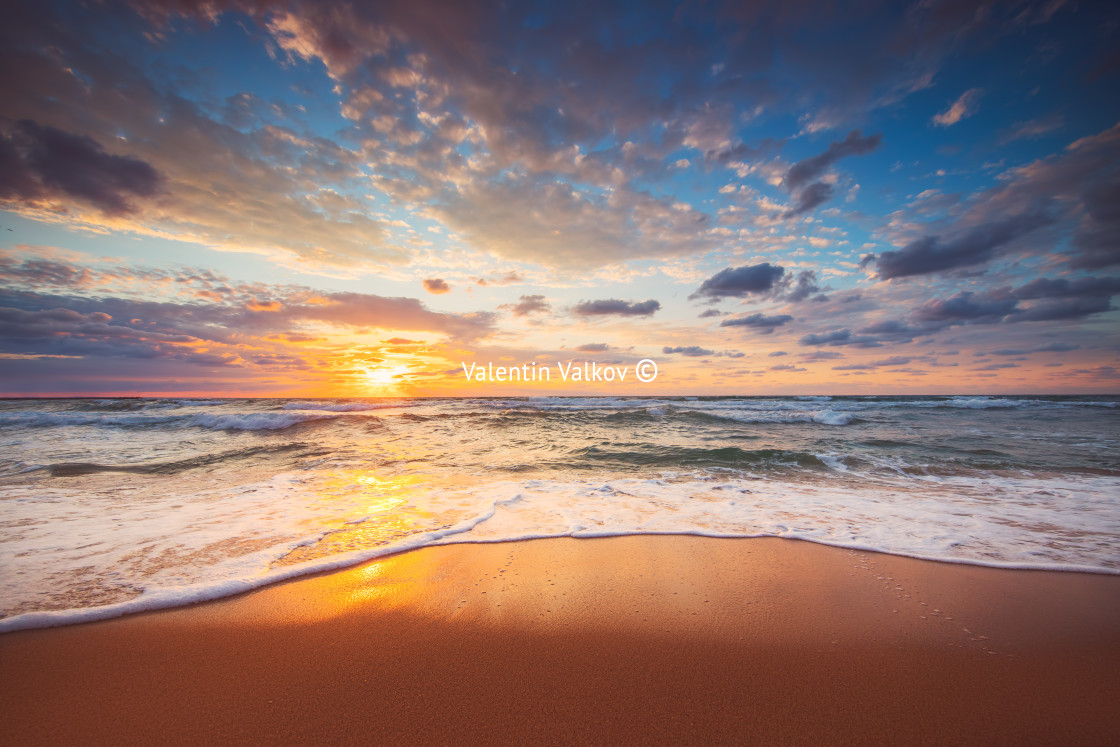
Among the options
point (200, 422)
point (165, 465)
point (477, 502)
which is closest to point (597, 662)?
point (477, 502)

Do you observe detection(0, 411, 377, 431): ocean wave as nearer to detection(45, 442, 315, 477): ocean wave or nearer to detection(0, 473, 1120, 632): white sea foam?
detection(45, 442, 315, 477): ocean wave

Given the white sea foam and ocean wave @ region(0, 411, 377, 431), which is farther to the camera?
ocean wave @ region(0, 411, 377, 431)

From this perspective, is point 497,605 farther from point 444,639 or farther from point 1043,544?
point 1043,544

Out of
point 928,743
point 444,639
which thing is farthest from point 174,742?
point 928,743

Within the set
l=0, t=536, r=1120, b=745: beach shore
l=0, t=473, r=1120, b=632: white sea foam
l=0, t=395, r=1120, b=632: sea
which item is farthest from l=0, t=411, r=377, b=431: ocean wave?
l=0, t=536, r=1120, b=745: beach shore

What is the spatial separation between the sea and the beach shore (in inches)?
22.7

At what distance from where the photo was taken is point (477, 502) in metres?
5.76

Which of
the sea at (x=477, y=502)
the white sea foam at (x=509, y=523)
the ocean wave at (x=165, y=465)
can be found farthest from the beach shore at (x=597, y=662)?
the ocean wave at (x=165, y=465)

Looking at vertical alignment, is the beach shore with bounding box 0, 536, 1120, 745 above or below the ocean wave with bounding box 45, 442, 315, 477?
below

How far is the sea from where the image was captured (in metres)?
3.58

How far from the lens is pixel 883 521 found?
4.86 metres

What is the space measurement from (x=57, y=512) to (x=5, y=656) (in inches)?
164

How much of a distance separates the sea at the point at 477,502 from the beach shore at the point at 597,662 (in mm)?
578

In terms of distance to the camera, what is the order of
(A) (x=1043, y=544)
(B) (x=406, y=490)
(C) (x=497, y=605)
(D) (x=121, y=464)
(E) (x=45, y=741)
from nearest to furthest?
(E) (x=45, y=741)
(C) (x=497, y=605)
(A) (x=1043, y=544)
(B) (x=406, y=490)
(D) (x=121, y=464)
